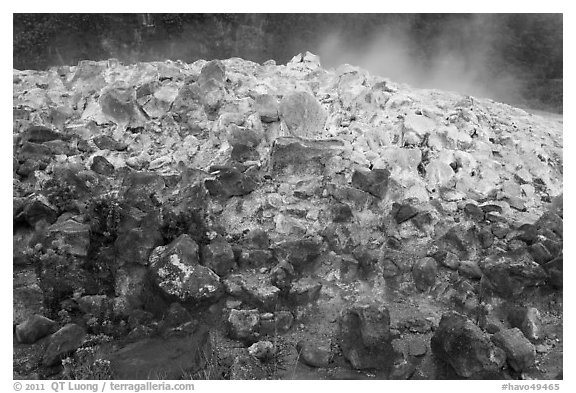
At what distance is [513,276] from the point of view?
6.01 meters

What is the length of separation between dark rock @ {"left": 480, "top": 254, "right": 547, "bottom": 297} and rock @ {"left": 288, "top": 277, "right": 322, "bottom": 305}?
1.78 metres

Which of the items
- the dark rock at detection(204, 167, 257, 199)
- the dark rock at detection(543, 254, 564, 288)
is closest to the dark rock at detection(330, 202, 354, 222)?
the dark rock at detection(204, 167, 257, 199)

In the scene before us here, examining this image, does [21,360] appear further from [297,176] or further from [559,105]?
[559,105]

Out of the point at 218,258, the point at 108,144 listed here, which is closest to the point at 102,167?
the point at 108,144

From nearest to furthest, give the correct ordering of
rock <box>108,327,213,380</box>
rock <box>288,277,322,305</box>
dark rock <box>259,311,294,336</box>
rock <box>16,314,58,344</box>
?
rock <box>108,327,213,380</box> < rock <box>16,314,58,344</box> < dark rock <box>259,311,294,336</box> < rock <box>288,277,322,305</box>

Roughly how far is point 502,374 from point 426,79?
6.70 metres

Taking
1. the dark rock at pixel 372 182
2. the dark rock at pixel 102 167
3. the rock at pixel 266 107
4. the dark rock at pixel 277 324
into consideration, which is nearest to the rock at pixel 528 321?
the dark rock at pixel 372 182

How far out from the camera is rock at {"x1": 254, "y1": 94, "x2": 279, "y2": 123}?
24.8 feet

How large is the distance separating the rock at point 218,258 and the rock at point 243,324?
54cm

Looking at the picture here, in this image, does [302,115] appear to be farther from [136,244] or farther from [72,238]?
[72,238]

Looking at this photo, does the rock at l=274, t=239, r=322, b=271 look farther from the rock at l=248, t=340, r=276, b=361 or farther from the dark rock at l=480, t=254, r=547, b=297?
the dark rock at l=480, t=254, r=547, b=297

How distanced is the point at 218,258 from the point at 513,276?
9.95ft

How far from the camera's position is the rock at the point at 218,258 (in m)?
5.95

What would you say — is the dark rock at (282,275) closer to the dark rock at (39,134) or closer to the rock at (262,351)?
the rock at (262,351)
